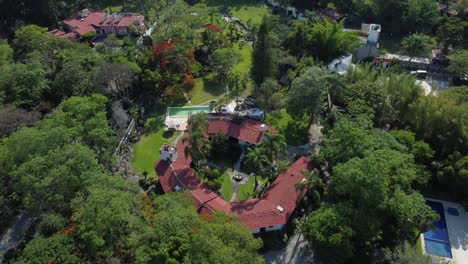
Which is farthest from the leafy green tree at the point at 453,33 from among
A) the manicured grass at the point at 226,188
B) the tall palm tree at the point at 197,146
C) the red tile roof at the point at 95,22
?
the red tile roof at the point at 95,22

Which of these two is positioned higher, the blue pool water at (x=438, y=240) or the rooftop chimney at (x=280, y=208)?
the rooftop chimney at (x=280, y=208)

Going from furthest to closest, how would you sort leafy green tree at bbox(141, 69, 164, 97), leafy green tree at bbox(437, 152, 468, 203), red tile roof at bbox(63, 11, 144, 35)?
red tile roof at bbox(63, 11, 144, 35)
leafy green tree at bbox(141, 69, 164, 97)
leafy green tree at bbox(437, 152, 468, 203)

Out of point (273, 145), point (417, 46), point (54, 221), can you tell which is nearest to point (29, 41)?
point (54, 221)

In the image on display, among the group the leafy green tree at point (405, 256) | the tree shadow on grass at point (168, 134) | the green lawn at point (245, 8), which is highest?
the green lawn at point (245, 8)

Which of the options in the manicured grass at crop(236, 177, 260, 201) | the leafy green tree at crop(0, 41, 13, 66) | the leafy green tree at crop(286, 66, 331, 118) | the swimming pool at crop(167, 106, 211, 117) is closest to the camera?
the manicured grass at crop(236, 177, 260, 201)

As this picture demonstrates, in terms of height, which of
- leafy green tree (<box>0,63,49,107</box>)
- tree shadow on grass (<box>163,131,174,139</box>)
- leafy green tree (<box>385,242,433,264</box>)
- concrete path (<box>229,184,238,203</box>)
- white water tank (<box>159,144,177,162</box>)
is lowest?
concrete path (<box>229,184,238,203</box>)

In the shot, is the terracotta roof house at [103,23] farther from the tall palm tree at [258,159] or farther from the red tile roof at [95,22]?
the tall palm tree at [258,159]

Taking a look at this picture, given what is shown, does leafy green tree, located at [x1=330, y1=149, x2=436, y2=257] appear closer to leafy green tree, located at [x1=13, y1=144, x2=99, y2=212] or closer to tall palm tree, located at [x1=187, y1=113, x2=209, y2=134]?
tall palm tree, located at [x1=187, y1=113, x2=209, y2=134]

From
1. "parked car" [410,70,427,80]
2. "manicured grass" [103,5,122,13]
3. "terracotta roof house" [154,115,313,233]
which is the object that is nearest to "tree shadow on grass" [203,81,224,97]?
"terracotta roof house" [154,115,313,233]
